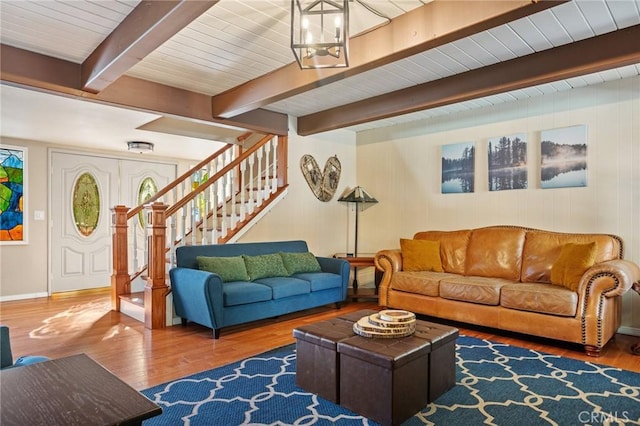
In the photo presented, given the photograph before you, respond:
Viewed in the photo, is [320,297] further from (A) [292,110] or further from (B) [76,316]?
(B) [76,316]

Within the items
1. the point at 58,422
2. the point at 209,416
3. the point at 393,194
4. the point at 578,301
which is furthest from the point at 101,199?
the point at 578,301

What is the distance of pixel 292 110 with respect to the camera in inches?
201

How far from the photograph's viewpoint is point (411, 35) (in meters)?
2.58

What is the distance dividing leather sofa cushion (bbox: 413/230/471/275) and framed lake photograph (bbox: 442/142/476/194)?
0.60 m

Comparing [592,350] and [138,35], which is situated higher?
[138,35]

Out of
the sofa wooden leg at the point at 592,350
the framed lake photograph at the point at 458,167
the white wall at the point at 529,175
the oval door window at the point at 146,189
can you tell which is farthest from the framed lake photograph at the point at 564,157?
the oval door window at the point at 146,189

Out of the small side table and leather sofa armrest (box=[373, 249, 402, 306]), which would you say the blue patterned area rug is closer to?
leather sofa armrest (box=[373, 249, 402, 306])

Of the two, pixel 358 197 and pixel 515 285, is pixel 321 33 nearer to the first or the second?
pixel 515 285

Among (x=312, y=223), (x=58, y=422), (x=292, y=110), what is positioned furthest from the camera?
(x=312, y=223)

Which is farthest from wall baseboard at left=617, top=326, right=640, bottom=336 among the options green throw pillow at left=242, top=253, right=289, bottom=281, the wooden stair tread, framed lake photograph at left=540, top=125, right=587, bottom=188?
the wooden stair tread

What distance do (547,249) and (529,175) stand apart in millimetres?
911

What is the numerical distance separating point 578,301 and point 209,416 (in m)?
3.02

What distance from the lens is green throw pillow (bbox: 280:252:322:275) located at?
464cm

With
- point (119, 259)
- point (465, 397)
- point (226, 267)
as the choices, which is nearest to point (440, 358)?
point (465, 397)
